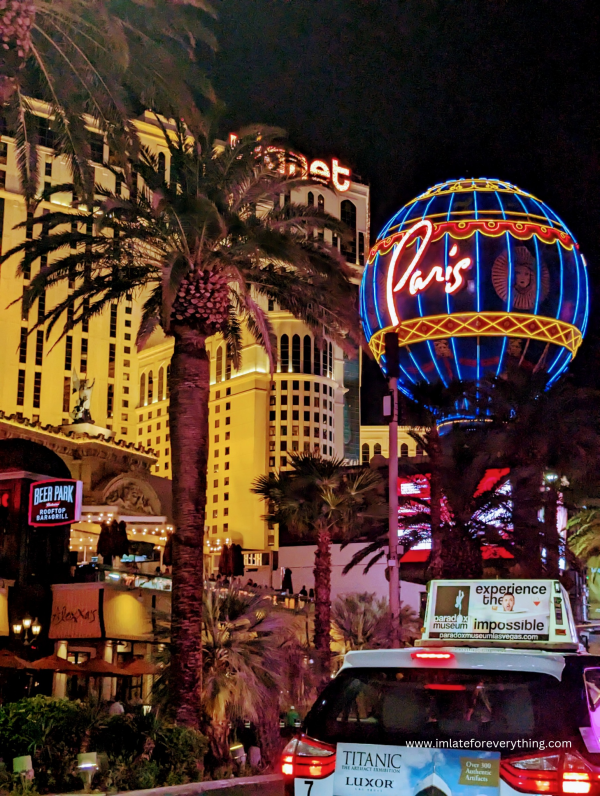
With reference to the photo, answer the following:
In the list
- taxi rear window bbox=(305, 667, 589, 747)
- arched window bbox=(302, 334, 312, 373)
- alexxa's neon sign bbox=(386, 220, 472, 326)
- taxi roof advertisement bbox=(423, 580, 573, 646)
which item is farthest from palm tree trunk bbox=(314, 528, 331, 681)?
arched window bbox=(302, 334, 312, 373)

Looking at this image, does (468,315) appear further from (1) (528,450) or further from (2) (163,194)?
Answer: (2) (163,194)

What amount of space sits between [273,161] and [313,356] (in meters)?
91.9

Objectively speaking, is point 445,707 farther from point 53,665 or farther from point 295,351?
point 295,351

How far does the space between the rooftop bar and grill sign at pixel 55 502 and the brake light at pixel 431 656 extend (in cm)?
2453

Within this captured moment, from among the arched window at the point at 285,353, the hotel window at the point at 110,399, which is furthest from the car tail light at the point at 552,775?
the hotel window at the point at 110,399

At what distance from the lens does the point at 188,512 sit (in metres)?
18.2

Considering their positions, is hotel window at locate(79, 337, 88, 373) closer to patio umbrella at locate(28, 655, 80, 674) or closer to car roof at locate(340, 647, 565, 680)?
patio umbrella at locate(28, 655, 80, 674)

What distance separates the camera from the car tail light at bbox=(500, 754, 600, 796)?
18.9ft

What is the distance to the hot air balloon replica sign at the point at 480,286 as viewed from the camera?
1542 inches

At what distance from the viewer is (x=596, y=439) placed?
1262 inches

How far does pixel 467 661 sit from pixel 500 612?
2.06 m

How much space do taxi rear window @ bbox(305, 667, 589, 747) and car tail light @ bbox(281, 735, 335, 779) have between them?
0.23 feet

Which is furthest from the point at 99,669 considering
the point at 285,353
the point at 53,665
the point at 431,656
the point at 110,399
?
the point at 110,399

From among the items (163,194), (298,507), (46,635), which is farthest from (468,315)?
(163,194)
